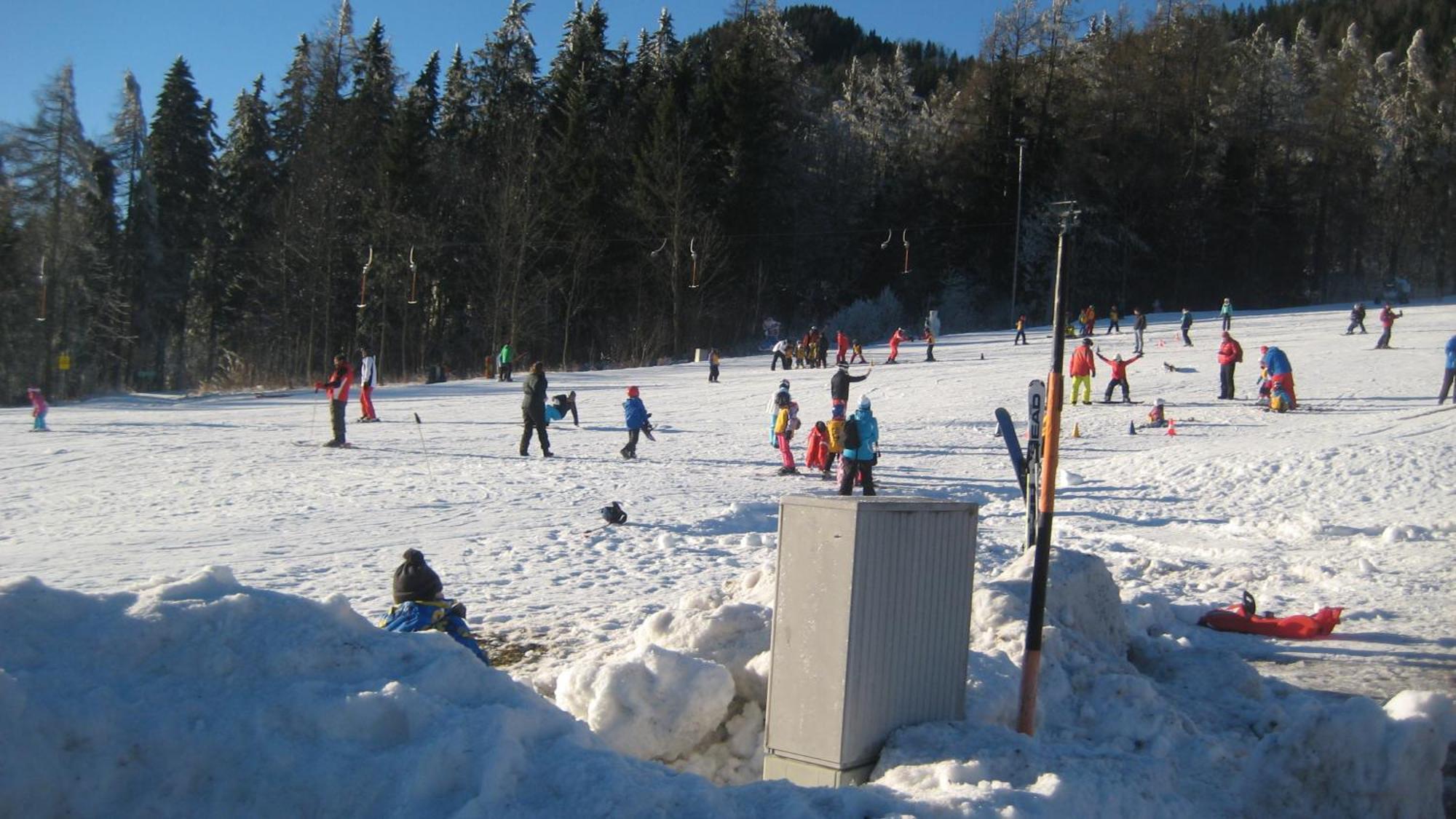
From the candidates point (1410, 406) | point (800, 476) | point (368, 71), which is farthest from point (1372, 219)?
point (800, 476)

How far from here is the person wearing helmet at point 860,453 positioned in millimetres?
14359

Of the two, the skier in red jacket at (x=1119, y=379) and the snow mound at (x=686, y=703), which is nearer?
the snow mound at (x=686, y=703)

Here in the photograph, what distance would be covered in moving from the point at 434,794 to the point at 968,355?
36702 mm

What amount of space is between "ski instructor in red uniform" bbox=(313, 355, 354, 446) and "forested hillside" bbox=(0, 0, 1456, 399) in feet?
88.2

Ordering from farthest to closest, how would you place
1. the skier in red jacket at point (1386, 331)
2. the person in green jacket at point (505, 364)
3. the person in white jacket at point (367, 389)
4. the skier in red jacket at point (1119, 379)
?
1. the person in green jacket at point (505, 364)
2. the skier in red jacket at point (1386, 331)
3. the skier in red jacket at point (1119, 379)
4. the person in white jacket at point (367, 389)

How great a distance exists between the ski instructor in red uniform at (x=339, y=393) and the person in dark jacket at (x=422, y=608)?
517 inches

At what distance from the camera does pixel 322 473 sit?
17.1 meters

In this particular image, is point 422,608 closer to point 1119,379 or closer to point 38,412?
point 38,412

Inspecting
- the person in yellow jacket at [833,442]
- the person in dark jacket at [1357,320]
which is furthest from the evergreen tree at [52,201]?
the person in dark jacket at [1357,320]

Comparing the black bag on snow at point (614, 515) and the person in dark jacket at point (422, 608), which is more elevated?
the person in dark jacket at point (422, 608)

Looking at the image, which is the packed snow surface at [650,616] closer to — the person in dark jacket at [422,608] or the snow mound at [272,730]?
the snow mound at [272,730]

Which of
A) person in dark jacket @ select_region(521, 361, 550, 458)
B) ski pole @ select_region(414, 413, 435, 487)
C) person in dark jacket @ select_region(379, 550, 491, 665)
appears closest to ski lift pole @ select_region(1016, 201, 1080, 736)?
person in dark jacket @ select_region(379, 550, 491, 665)

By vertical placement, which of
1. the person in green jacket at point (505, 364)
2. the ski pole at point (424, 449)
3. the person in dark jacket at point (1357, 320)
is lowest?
the ski pole at point (424, 449)

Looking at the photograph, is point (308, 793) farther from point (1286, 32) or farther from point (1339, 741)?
point (1286, 32)
